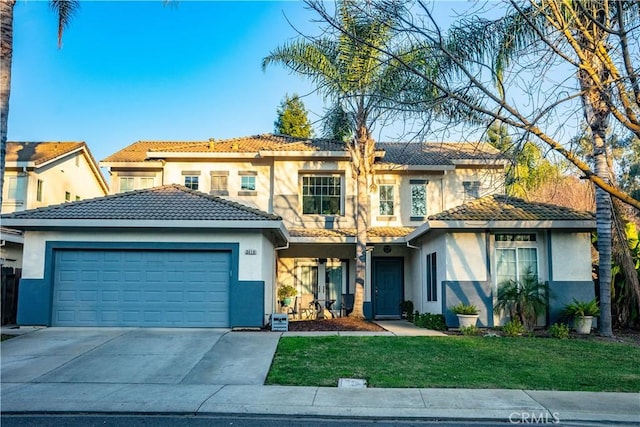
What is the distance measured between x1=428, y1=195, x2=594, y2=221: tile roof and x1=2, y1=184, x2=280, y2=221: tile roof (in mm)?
5121

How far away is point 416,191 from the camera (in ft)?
68.8

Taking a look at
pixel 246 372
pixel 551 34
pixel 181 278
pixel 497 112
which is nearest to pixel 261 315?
pixel 181 278

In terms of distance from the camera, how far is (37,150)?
24484 mm

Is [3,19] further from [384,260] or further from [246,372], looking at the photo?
[384,260]

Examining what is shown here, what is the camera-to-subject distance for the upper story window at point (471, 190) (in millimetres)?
21125

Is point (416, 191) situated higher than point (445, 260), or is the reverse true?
point (416, 191)

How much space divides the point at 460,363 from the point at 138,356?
648 cm

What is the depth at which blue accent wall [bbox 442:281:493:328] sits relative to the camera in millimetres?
14516

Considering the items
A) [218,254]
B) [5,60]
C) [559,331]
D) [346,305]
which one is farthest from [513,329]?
[5,60]

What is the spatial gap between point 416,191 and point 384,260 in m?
3.09

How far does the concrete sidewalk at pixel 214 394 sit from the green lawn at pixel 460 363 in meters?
0.50

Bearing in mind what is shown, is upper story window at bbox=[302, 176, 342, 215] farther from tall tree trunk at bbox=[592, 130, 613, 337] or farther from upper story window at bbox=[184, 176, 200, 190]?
tall tree trunk at bbox=[592, 130, 613, 337]

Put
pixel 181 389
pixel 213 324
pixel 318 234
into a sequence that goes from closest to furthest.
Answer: pixel 181 389 < pixel 213 324 < pixel 318 234

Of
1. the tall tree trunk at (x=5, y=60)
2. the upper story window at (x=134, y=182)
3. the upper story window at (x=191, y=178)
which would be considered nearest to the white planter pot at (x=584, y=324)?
the tall tree trunk at (x=5, y=60)
